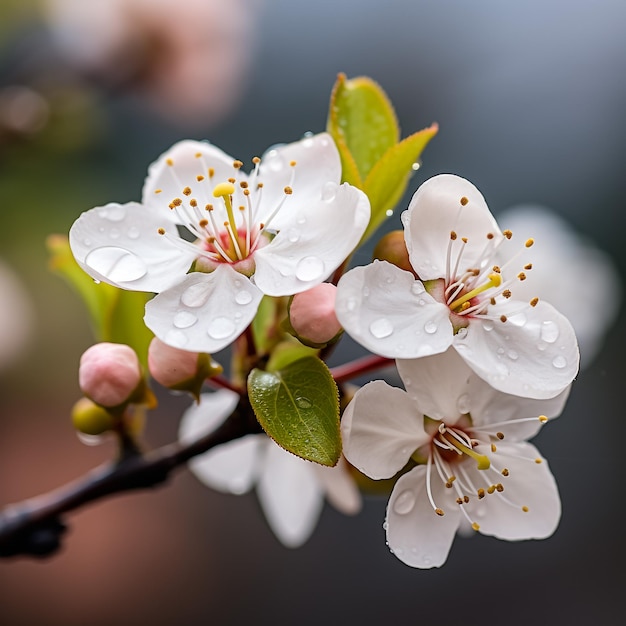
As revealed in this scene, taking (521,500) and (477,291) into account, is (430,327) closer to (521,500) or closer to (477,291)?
(477,291)

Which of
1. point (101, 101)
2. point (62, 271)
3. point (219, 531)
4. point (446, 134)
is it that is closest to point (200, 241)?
point (62, 271)

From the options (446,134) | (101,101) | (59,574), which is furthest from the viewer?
(446,134)

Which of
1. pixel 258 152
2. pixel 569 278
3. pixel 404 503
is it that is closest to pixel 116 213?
pixel 404 503

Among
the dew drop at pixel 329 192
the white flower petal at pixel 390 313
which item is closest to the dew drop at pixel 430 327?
the white flower petal at pixel 390 313

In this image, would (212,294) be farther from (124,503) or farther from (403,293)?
(124,503)

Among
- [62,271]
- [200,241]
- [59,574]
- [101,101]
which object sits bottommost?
[59,574]
